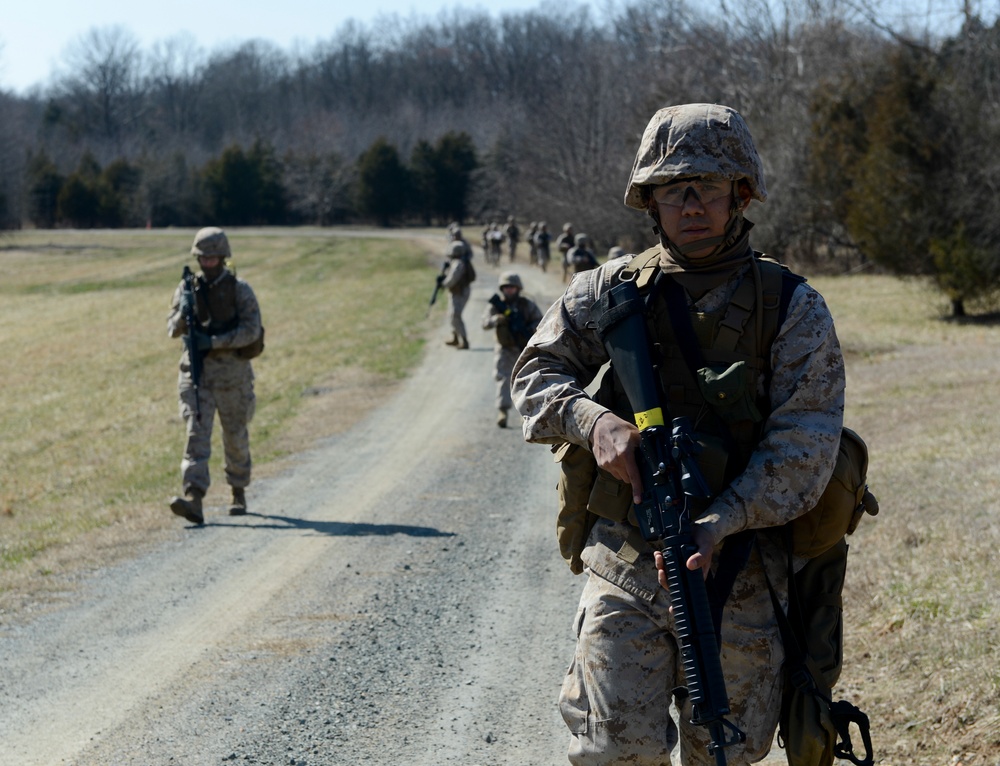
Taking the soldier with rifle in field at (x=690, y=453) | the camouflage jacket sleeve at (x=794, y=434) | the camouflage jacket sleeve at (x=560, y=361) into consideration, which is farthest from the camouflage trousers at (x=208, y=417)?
the camouflage jacket sleeve at (x=794, y=434)

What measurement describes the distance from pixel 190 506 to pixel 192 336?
4.52ft

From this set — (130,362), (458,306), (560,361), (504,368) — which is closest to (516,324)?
(504,368)

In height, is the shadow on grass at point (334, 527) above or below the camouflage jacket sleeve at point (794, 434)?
below

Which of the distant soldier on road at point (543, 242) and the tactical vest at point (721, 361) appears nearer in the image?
the tactical vest at point (721, 361)

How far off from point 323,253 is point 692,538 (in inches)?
2282

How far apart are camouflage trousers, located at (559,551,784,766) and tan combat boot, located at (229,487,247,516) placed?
24.0 ft

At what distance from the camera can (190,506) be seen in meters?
9.62

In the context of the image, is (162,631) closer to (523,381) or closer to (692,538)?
(523,381)

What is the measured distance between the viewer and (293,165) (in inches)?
3497

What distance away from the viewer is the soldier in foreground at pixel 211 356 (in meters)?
9.37

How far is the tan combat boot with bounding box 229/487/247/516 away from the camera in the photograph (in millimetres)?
A: 10156

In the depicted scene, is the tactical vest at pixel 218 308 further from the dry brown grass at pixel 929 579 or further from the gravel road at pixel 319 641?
the dry brown grass at pixel 929 579

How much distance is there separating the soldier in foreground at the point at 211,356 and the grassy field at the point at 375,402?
77 centimetres

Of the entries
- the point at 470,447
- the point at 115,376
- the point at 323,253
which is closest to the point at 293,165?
the point at 323,253
